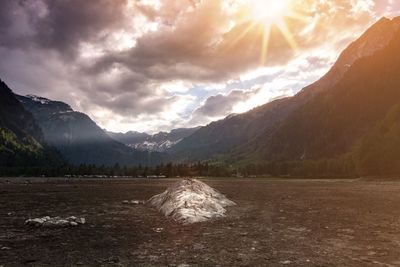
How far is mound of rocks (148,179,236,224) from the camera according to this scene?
3422cm

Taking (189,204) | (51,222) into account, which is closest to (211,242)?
(51,222)

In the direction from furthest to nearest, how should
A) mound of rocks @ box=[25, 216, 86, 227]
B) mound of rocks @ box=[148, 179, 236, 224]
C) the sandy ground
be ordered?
1. mound of rocks @ box=[148, 179, 236, 224]
2. mound of rocks @ box=[25, 216, 86, 227]
3. the sandy ground

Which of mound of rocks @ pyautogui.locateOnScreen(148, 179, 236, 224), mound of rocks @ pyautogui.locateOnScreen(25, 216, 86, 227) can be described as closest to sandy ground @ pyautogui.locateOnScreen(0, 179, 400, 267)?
mound of rocks @ pyautogui.locateOnScreen(25, 216, 86, 227)

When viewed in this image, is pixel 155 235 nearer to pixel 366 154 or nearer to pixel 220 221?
pixel 220 221

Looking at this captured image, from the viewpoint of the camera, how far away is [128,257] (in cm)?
1931

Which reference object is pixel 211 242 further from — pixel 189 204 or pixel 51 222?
pixel 189 204

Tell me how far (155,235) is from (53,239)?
6488mm

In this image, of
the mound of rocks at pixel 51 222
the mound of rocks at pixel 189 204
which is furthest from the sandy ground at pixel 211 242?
the mound of rocks at pixel 189 204

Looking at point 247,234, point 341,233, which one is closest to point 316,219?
point 341,233

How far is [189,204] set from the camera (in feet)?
125

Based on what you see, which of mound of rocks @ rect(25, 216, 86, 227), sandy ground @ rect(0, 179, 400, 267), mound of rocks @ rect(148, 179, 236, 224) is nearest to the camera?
sandy ground @ rect(0, 179, 400, 267)

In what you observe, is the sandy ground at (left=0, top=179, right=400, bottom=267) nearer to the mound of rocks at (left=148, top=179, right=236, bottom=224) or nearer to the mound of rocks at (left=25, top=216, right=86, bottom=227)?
the mound of rocks at (left=25, top=216, right=86, bottom=227)

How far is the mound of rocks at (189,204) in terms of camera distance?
3422cm

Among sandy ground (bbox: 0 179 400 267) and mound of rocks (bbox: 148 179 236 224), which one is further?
mound of rocks (bbox: 148 179 236 224)
